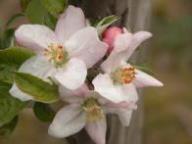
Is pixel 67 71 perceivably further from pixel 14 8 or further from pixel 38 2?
pixel 14 8

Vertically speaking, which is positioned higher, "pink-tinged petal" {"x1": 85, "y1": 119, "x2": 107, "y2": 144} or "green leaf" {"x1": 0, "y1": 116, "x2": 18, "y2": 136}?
"pink-tinged petal" {"x1": 85, "y1": 119, "x2": 107, "y2": 144}

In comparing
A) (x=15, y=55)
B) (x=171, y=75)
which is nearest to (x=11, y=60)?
(x=15, y=55)

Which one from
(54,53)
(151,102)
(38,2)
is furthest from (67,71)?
(151,102)

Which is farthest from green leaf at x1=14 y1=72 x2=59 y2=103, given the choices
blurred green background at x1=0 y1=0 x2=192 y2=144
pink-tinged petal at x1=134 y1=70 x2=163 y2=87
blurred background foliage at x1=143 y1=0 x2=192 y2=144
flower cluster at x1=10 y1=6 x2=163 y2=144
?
blurred background foliage at x1=143 y1=0 x2=192 y2=144

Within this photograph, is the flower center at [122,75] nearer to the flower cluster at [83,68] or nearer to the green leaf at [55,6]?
the flower cluster at [83,68]

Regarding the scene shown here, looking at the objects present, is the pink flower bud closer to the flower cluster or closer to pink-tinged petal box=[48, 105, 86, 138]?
the flower cluster

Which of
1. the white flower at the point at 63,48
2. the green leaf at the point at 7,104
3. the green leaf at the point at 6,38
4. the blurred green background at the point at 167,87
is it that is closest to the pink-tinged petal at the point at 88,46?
the white flower at the point at 63,48
